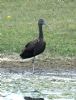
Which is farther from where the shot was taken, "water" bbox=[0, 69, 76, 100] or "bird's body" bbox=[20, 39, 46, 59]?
"bird's body" bbox=[20, 39, 46, 59]

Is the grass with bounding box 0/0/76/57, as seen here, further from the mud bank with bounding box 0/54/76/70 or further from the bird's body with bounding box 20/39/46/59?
the bird's body with bounding box 20/39/46/59

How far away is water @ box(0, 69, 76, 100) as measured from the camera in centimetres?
1496

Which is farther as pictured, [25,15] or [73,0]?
[73,0]

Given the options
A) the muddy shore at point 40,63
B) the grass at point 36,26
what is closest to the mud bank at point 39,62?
the muddy shore at point 40,63

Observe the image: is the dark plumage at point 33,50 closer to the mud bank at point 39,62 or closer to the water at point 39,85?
the mud bank at point 39,62

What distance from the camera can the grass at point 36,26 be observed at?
70.9ft

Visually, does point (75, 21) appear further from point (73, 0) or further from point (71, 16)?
point (73, 0)

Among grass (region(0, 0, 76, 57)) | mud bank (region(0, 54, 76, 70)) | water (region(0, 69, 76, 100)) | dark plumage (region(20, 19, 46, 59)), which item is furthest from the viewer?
grass (region(0, 0, 76, 57))

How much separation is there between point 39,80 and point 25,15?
1179 cm

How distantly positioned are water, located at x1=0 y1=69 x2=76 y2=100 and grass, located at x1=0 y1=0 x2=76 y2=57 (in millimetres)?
2715

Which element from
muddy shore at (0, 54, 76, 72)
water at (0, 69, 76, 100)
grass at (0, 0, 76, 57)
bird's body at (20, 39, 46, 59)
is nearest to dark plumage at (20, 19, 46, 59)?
bird's body at (20, 39, 46, 59)

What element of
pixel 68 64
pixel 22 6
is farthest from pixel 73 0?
pixel 68 64

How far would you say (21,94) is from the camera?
49.4 ft

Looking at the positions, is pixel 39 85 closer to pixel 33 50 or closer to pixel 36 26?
pixel 33 50
